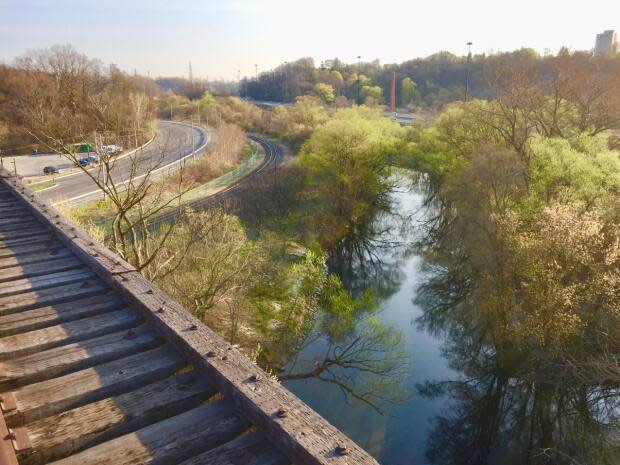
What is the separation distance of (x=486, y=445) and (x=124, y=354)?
521 inches

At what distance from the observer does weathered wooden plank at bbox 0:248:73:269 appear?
511cm

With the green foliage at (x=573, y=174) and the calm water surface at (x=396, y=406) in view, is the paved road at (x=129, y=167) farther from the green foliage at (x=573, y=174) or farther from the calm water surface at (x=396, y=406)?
the green foliage at (x=573, y=174)

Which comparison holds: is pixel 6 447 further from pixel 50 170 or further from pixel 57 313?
pixel 50 170

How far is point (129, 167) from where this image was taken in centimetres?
3653

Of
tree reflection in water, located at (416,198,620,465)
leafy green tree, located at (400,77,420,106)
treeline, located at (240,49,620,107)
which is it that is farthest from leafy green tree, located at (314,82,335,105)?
tree reflection in water, located at (416,198,620,465)

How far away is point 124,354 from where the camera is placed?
338cm

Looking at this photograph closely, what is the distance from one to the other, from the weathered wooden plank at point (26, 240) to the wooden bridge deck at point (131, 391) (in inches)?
57.1

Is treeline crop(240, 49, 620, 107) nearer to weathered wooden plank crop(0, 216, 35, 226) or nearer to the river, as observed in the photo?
the river

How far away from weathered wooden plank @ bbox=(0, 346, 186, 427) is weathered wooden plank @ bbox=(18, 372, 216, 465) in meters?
0.07

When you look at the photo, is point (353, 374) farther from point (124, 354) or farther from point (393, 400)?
point (124, 354)

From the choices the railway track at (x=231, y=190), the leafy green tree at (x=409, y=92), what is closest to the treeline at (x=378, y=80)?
the leafy green tree at (x=409, y=92)

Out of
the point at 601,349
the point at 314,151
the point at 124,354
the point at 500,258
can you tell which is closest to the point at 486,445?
the point at 601,349

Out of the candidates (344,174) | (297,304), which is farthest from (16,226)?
(344,174)

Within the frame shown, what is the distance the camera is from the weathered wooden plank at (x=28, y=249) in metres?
5.41
